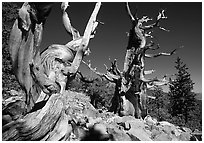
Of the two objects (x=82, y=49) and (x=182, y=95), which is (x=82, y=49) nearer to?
(x=82, y=49)

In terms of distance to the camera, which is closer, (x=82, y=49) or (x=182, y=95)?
(x=82, y=49)

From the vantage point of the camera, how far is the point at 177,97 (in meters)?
29.2

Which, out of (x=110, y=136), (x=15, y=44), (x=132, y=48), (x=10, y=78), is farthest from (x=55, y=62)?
(x=10, y=78)

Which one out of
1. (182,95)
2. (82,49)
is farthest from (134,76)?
(182,95)

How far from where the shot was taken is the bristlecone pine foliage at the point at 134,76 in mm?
8078

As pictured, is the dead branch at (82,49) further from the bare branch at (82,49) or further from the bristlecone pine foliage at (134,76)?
the bristlecone pine foliage at (134,76)

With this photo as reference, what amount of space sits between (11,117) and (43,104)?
43 cm

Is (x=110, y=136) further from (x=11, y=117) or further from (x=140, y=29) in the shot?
(x=140, y=29)

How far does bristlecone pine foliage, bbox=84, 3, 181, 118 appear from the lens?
8078 mm

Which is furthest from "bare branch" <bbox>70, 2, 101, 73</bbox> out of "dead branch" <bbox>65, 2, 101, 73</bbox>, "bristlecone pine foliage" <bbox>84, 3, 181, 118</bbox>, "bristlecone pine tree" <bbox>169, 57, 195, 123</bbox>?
"bristlecone pine tree" <bbox>169, 57, 195, 123</bbox>

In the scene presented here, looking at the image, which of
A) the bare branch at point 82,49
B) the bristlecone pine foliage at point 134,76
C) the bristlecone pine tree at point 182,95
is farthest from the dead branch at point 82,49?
the bristlecone pine tree at point 182,95

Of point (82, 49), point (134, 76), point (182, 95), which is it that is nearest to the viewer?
point (82, 49)

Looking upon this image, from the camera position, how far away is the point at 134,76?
812cm

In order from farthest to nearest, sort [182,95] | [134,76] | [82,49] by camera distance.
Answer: [182,95]
[134,76]
[82,49]
